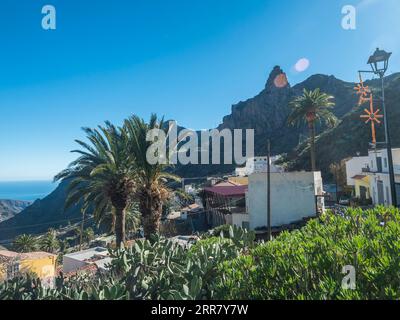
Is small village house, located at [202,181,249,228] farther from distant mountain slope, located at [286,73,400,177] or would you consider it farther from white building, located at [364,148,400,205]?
distant mountain slope, located at [286,73,400,177]

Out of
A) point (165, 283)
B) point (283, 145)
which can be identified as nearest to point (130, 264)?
point (165, 283)

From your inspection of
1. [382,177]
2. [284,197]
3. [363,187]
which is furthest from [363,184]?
[284,197]

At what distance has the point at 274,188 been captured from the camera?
21.2 m

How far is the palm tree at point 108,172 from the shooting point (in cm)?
1481

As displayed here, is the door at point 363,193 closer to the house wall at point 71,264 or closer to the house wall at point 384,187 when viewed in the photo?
the house wall at point 384,187

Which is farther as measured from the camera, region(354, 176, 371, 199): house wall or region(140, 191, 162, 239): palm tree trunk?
region(354, 176, 371, 199): house wall

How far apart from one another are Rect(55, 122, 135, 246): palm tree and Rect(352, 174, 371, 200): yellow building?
2413 centimetres

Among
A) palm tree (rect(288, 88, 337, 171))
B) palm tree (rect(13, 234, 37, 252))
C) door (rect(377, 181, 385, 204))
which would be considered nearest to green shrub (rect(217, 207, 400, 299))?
door (rect(377, 181, 385, 204))

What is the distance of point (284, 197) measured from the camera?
21141 millimetres

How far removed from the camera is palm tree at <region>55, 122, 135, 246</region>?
1481cm

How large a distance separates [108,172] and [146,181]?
104 inches

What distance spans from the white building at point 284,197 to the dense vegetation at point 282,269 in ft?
48.2
